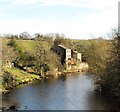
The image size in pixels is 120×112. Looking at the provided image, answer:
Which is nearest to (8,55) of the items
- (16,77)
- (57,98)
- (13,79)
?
(16,77)

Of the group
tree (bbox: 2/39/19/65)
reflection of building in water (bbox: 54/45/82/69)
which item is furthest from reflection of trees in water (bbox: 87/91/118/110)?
reflection of building in water (bbox: 54/45/82/69)

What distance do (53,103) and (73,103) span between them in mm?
2521

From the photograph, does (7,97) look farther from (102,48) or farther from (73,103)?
(102,48)

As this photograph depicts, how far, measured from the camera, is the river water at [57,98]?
36.9 metres

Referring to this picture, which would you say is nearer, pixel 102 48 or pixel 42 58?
pixel 102 48

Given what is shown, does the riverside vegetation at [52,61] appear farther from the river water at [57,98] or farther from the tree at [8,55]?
the river water at [57,98]

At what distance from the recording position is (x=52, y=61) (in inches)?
2948

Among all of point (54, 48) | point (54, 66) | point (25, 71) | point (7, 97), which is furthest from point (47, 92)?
point (54, 48)

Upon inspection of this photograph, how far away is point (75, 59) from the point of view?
9088 cm

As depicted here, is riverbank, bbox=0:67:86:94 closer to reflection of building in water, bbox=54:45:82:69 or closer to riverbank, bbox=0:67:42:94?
riverbank, bbox=0:67:42:94

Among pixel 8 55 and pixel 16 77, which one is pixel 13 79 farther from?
pixel 8 55

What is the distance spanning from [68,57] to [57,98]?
47.3 m

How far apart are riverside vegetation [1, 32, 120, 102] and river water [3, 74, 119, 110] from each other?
7.15 feet

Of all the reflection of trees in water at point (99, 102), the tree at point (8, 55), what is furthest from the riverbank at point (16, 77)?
the reflection of trees in water at point (99, 102)
